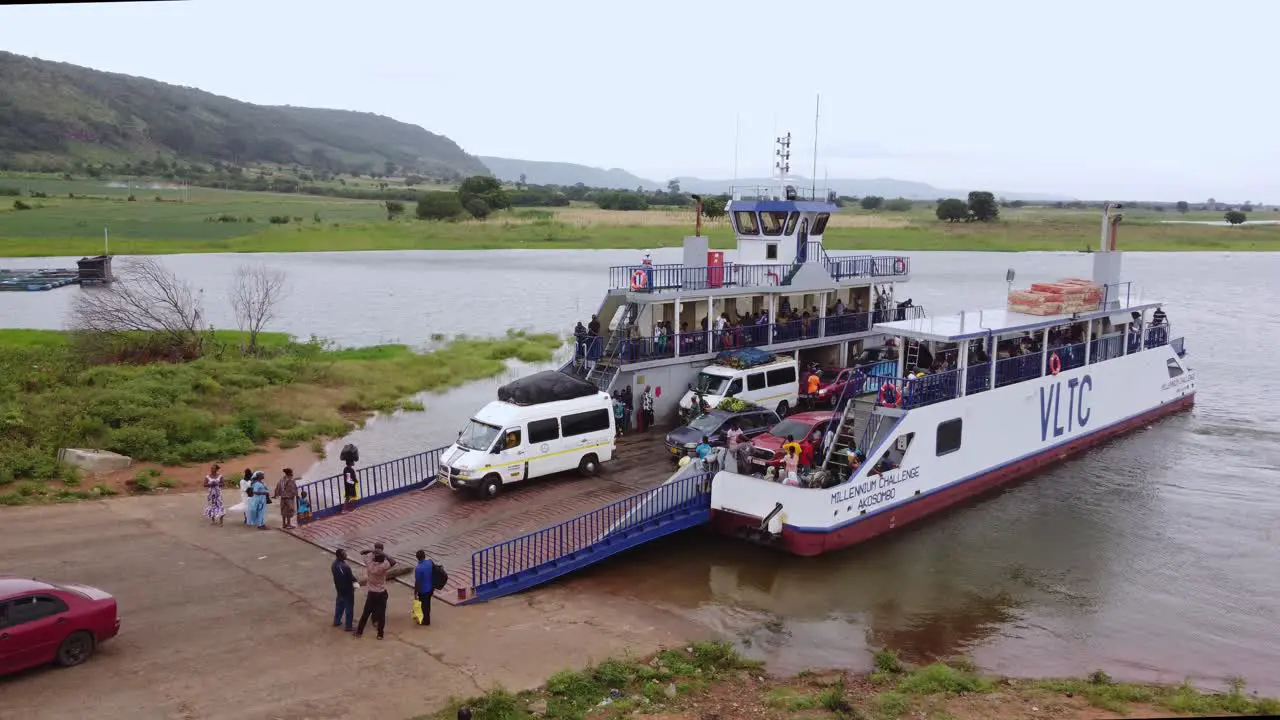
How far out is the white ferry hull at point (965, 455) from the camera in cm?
→ 1652

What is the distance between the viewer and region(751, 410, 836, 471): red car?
59.7ft

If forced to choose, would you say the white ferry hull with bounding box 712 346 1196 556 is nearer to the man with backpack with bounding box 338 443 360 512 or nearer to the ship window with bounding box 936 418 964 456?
the ship window with bounding box 936 418 964 456

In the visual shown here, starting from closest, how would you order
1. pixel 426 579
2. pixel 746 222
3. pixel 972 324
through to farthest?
pixel 426 579
pixel 972 324
pixel 746 222

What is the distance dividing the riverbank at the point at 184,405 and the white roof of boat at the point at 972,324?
14.9 m

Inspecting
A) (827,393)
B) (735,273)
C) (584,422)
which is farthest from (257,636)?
(735,273)

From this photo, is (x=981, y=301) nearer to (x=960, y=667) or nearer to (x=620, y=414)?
(x=620, y=414)

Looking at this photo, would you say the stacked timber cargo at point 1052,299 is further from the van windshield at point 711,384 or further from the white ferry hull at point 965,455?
the van windshield at point 711,384

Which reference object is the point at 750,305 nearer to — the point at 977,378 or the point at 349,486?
the point at 977,378

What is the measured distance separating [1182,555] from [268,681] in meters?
16.5

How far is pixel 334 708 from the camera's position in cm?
1026

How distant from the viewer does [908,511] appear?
18469 millimetres

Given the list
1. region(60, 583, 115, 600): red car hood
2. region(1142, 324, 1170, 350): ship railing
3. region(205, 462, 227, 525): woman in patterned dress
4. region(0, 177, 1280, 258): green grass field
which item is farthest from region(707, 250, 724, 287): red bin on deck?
region(0, 177, 1280, 258): green grass field

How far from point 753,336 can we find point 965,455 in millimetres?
6818

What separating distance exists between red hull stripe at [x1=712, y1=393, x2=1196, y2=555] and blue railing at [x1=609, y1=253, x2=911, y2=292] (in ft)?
22.8
